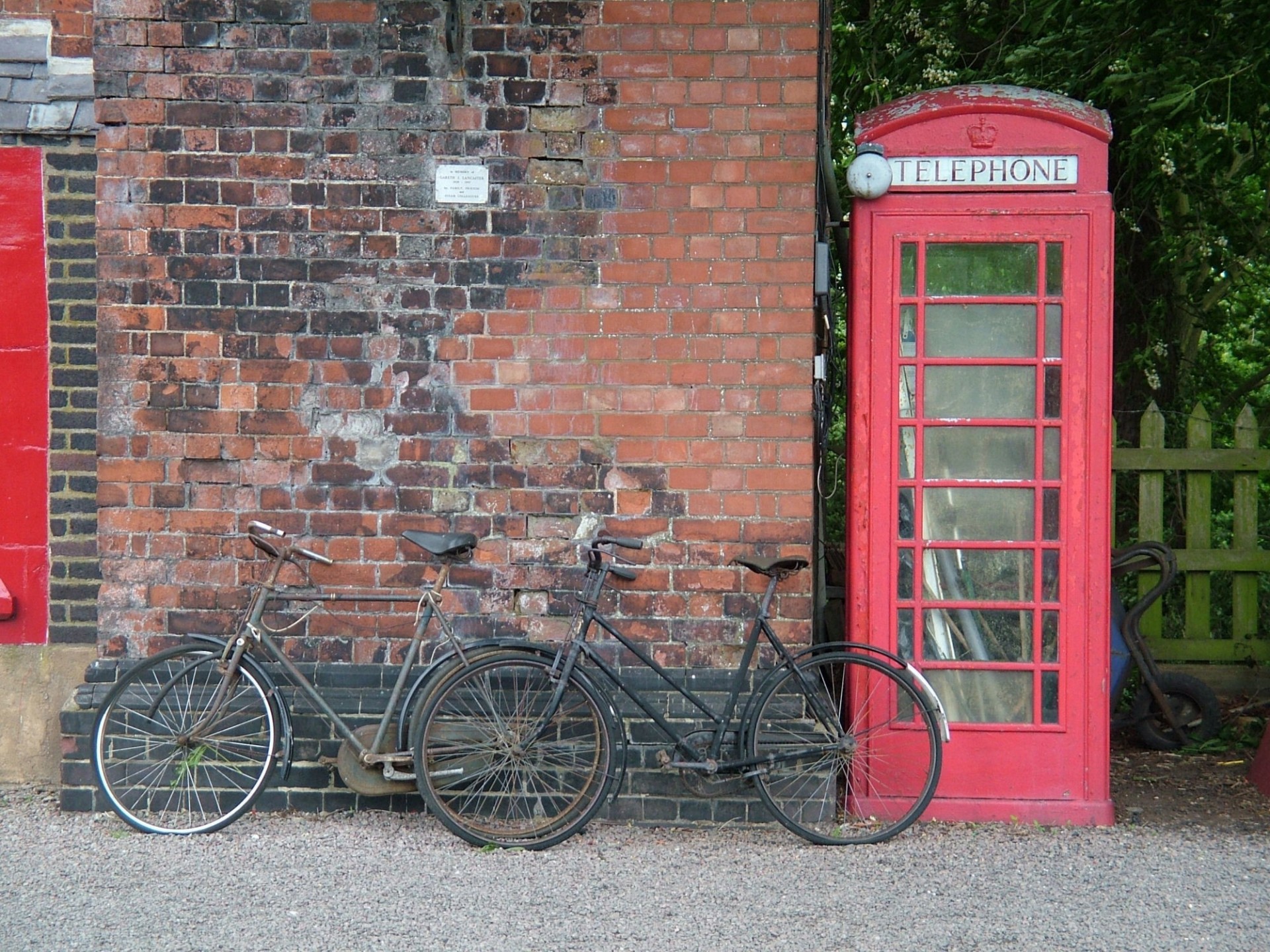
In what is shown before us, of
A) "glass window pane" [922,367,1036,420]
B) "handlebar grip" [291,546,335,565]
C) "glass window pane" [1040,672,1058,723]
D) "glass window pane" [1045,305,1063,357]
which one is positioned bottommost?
"glass window pane" [1040,672,1058,723]

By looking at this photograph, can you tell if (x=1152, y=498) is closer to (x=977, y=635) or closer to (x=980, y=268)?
(x=977, y=635)

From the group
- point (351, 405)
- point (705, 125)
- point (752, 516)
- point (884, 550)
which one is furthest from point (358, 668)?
point (705, 125)

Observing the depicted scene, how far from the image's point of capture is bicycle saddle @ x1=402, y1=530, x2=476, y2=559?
4680 mm

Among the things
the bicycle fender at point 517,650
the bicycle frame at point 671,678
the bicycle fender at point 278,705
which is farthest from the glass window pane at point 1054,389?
the bicycle fender at point 278,705

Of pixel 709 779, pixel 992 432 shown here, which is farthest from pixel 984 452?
pixel 709 779

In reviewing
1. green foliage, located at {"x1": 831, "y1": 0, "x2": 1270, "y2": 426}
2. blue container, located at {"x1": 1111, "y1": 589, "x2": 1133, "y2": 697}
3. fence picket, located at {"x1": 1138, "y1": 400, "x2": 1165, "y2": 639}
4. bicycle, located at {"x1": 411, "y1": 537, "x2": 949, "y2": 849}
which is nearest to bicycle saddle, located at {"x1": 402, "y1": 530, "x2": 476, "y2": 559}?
bicycle, located at {"x1": 411, "y1": 537, "x2": 949, "y2": 849}

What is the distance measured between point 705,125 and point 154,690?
3192 millimetres

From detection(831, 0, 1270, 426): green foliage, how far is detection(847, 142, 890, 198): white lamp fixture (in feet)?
6.48

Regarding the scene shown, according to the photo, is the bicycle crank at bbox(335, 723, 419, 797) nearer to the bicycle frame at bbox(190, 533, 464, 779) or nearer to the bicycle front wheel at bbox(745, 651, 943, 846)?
the bicycle frame at bbox(190, 533, 464, 779)

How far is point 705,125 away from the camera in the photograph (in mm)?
4887

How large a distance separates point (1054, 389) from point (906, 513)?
78cm

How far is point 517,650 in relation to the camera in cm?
469

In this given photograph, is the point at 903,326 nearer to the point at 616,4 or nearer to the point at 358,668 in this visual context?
the point at 616,4

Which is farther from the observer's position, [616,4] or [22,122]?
[22,122]
